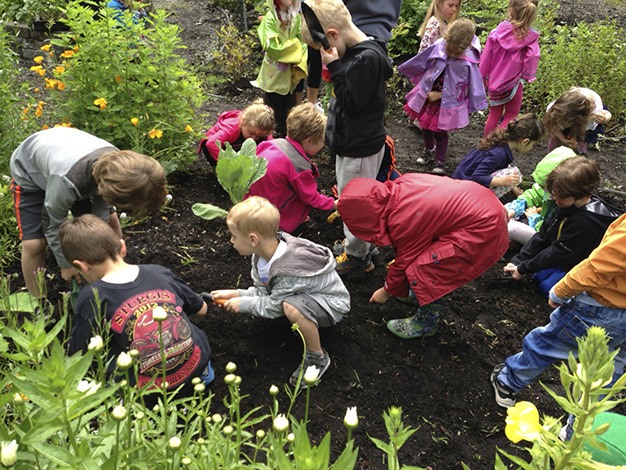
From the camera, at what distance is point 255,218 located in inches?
104

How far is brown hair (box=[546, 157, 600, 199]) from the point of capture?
117 inches

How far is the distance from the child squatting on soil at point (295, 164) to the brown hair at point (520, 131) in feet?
5.03

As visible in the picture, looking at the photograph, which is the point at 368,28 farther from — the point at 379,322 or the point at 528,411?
the point at 528,411

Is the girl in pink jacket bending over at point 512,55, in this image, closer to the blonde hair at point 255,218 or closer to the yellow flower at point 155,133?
the yellow flower at point 155,133

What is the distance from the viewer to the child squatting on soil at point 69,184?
250cm

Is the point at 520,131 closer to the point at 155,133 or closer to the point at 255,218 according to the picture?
the point at 255,218

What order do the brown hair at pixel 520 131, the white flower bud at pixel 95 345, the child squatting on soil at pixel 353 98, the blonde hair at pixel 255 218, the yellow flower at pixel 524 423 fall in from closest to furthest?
the yellow flower at pixel 524 423 < the white flower bud at pixel 95 345 < the blonde hair at pixel 255 218 < the child squatting on soil at pixel 353 98 < the brown hair at pixel 520 131

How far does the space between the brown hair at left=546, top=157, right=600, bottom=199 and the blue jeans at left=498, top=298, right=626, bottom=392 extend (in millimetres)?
741

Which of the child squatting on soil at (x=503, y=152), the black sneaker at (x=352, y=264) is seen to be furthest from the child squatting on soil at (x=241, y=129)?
the child squatting on soil at (x=503, y=152)

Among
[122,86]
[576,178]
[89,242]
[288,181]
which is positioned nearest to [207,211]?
[288,181]

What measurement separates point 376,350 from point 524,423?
217 centimetres

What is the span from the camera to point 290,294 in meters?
2.73

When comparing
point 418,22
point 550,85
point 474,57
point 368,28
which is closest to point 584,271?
point 368,28

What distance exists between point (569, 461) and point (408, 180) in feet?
7.09
